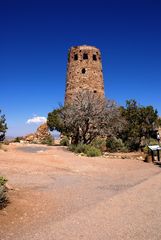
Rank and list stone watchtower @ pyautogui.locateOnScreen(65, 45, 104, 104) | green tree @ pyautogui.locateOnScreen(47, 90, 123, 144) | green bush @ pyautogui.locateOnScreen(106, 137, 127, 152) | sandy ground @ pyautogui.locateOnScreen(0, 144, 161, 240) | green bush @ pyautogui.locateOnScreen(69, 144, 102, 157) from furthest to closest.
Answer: stone watchtower @ pyautogui.locateOnScreen(65, 45, 104, 104), green bush @ pyautogui.locateOnScreen(106, 137, 127, 152), green tree @ pyautogui.locateOnScreen(47, 90, 123, 144), green bush @ pyautogui.locateOnScreen(69, 144, 102, 157), sandy ground @ pyautogui.locateOnScreen(0, 144, 161, 240)

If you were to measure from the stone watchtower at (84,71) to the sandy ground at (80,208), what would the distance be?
2932 cm

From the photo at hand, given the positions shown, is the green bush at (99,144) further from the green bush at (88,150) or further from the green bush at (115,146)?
the green bush at (88,150)

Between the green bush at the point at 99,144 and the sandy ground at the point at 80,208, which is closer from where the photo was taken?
the sandy ground at the point at 80,208

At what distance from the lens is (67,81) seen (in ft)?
139

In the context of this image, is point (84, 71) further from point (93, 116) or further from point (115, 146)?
point (115, 146)

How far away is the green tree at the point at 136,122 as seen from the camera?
30.3 metres

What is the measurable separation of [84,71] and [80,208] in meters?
35.3

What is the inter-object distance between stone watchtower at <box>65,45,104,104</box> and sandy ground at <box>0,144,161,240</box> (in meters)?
29.3

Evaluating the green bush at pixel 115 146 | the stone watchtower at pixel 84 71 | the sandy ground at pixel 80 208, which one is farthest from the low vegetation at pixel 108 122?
the sandy ground at pixel 80 208

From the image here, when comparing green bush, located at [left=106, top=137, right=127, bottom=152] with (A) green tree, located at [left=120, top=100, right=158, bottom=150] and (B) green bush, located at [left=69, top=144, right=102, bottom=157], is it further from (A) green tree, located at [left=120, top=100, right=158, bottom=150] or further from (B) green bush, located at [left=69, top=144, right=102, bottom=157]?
(B) green bush, located at [left=69, top=144, right=102, bottom=157]

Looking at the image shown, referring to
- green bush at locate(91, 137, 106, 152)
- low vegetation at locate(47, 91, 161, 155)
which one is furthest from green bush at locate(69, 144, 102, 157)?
green bush at locate(91, 137, 106, 152)

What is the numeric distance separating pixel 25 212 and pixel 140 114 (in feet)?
82.1

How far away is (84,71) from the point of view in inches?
1635

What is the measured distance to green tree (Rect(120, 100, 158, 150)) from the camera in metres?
30.3
